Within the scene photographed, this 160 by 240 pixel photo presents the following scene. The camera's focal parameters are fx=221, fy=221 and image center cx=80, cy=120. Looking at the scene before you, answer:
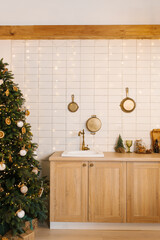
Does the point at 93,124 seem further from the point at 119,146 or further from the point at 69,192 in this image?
the point at 69,192

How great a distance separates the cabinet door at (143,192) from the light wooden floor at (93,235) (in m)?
0.15

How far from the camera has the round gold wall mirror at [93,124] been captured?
3.15 metres

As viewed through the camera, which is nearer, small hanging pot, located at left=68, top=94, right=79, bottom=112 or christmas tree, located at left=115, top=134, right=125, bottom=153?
christmas tree, located at left=115, top=134, right=125, bottom=153

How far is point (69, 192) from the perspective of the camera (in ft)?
8.73

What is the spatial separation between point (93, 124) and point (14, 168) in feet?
4.16

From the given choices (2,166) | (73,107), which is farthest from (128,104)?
(2,166)

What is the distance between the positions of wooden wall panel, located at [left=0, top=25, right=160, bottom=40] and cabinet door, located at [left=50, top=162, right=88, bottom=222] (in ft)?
5.81

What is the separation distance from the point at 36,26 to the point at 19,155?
6.05ft

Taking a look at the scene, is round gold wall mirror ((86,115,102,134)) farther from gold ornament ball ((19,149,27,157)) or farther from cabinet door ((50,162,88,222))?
gold ornament ball ((19,149,27,157))

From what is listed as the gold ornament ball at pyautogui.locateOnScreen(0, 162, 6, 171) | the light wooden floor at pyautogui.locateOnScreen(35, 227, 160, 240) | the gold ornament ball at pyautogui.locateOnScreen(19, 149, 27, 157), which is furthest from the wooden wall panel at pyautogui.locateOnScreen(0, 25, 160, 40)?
the light wooden floor at pyautogui.locateOnScreen(35, 227, 160, 240)

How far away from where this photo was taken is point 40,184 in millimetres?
2686

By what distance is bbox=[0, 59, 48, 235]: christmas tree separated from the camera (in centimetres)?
226

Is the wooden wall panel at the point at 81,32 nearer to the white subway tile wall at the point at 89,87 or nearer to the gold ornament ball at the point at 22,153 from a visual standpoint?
the white subway tile wall at the point at 89,87
